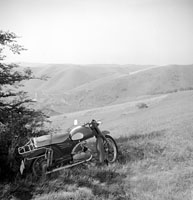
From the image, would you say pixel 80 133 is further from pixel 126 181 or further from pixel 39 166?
pixel 126 181

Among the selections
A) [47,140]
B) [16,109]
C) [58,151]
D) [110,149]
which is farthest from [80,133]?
[16,109]

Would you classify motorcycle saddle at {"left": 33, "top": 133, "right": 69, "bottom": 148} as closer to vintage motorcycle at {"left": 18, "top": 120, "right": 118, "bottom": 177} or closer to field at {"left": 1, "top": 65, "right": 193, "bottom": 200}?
vintage motorcycle at {"left": 18, "top": 120, "right": 118, "bottom": 177}

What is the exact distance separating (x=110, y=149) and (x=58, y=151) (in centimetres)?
147

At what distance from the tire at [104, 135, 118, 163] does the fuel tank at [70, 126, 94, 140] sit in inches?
23.8

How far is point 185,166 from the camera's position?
5992 millimetres

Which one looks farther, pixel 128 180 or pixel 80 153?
pixel 80 153

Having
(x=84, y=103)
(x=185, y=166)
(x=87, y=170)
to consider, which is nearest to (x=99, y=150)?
(x=87, y=170)

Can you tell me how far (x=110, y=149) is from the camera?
21.0 feet

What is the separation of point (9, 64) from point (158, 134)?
246 inches

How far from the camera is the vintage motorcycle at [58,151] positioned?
5398 mm

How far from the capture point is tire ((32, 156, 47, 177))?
538cm

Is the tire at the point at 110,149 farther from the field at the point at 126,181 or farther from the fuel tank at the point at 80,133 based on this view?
the fuel tank at the point at 80,133

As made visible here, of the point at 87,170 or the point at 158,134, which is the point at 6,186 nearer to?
the point at 87,170

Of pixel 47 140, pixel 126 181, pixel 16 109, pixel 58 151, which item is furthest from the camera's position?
pixel 16 109
